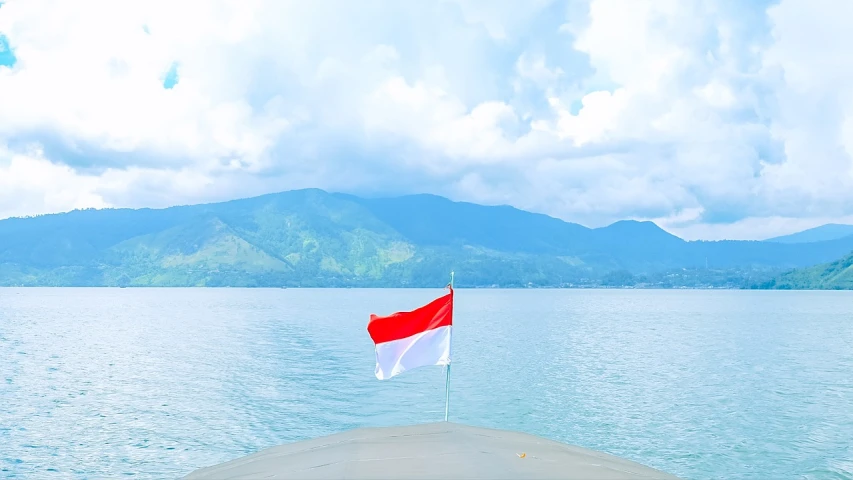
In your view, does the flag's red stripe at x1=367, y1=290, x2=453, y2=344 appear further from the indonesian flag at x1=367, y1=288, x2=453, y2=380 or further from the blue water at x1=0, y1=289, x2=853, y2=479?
the blue water at x1=0, y1=289, x2=853, y2=479

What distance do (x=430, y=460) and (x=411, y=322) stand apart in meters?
5.58

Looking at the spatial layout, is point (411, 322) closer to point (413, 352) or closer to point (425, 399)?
point (413, 352)

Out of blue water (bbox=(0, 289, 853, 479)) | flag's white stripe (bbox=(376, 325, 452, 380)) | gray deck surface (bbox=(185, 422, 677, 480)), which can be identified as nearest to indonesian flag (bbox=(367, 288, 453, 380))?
flag's white stripe (bbox=(376, 325, 452, 380))

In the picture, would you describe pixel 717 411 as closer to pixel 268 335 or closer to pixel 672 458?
pixel 672 458

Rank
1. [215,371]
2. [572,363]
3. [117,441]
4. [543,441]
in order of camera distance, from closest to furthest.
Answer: [543,441] < [117,441] < [215,371] < [572,363]

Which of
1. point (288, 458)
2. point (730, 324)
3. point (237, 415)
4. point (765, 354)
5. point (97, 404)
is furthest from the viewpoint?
point (730, 324)

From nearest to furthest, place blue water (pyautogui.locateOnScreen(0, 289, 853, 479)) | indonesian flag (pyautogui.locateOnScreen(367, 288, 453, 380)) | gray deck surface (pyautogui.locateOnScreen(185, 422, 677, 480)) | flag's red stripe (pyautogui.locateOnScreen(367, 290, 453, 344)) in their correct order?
gray deck surface (pyautogui.locateOnScreen(185, 422, 677, 480)) → flag's red stripe (pyautogui.locateOnScreen(367, 290, 453, 344)) → indonesian flag (pyautogui.locateOnScreen(367, 288, 453, 380)) → blue water (pyautogui.locateOnScreen(0, 289, 853, 479))

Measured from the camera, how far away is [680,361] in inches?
2982

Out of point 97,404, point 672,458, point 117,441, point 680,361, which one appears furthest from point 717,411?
point 97,404

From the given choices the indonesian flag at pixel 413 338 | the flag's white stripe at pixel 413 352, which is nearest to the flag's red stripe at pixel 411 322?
the indonesian flag at pixel 413 338

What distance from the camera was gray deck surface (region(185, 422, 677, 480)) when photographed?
15.8 m

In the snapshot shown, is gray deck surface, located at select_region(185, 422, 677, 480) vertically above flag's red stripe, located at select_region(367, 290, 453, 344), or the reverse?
flag's red stripe, located at select_region(367, 290, 453, 344)

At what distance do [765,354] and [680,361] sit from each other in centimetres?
1566

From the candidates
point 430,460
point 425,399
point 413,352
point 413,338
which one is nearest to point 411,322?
point 413,338
